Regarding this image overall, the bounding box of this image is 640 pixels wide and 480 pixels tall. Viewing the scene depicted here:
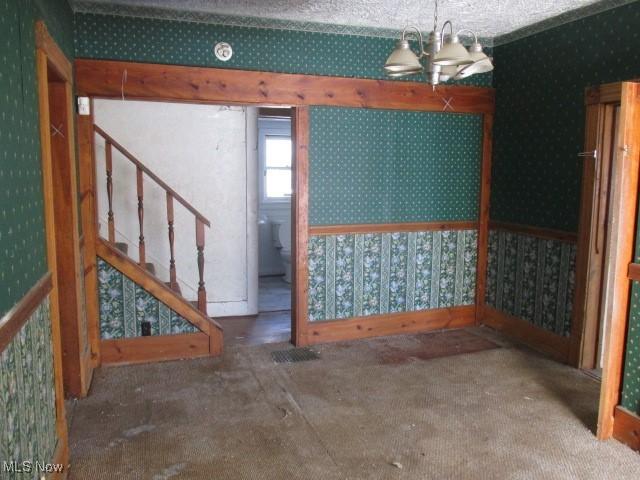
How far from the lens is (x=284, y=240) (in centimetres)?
725

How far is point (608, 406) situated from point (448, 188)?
7.81ft

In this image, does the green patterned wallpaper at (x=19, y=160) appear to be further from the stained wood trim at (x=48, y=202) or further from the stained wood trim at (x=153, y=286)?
the stained wood trim at (x=153, y=286)

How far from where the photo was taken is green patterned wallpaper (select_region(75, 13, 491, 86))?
12.5ft

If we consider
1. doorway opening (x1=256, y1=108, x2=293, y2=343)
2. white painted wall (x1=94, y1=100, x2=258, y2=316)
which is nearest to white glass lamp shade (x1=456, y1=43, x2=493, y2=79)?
white painted wall (x1=94, y1=100, x2=258, y2=316)

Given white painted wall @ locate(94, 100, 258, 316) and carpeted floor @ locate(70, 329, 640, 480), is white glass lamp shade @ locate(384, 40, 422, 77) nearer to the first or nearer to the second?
carpeted floor @ locate(70, 329, 640, 480)

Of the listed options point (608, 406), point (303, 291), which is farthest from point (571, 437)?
point (303, 291)

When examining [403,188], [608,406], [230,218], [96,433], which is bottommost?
[96,433]

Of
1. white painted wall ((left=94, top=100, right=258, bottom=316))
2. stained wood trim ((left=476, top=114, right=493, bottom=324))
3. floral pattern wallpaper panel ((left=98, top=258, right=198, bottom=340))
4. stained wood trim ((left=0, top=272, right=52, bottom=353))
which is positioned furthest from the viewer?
white painted wall ((left=94, top=100, right=258, bottom=316))

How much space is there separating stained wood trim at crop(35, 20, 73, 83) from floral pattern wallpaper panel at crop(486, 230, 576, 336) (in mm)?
3568

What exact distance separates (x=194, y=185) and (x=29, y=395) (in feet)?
11.4

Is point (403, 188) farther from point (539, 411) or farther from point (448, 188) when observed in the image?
point (539, 411)

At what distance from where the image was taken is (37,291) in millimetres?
2086

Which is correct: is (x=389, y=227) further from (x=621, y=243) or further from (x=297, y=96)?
Result: (x=621, y=243)

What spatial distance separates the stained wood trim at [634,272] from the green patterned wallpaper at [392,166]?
214 cm
